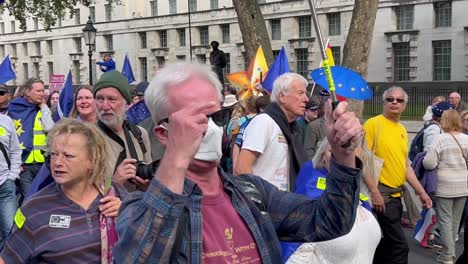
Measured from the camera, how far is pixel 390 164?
5.96 m

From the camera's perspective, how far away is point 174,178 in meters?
1.82

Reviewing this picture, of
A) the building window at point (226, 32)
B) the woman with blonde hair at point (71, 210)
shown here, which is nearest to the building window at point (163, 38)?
the building window at point (226, 32)

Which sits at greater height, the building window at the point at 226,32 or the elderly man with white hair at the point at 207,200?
the building window at the point at 226,32

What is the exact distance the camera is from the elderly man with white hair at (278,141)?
4664mm

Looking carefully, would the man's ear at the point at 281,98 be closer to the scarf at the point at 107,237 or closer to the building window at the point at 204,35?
the scarf at the point at 107,237

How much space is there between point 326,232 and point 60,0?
31.1 m

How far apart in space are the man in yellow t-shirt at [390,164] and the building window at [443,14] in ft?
113

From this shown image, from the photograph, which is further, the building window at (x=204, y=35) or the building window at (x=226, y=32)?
the building window at (x=204, y=35)

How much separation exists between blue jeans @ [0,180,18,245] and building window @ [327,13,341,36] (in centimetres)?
3796

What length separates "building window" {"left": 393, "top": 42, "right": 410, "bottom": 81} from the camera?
135 feet

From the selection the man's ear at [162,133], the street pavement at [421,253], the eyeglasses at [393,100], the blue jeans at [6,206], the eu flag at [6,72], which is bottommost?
the street pavement at [421,253]

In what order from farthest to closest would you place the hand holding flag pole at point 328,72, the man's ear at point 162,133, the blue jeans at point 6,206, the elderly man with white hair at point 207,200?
the blue jeans at point 6,206 → the hand holding flag pole at point 328,72 → the man's ear at point 162,133 → the elderly man with white hair at point 207,200

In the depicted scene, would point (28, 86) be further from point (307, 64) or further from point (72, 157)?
point (307, 64)

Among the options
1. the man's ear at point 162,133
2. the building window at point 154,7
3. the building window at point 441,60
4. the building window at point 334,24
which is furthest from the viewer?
the building window at point 154,7
